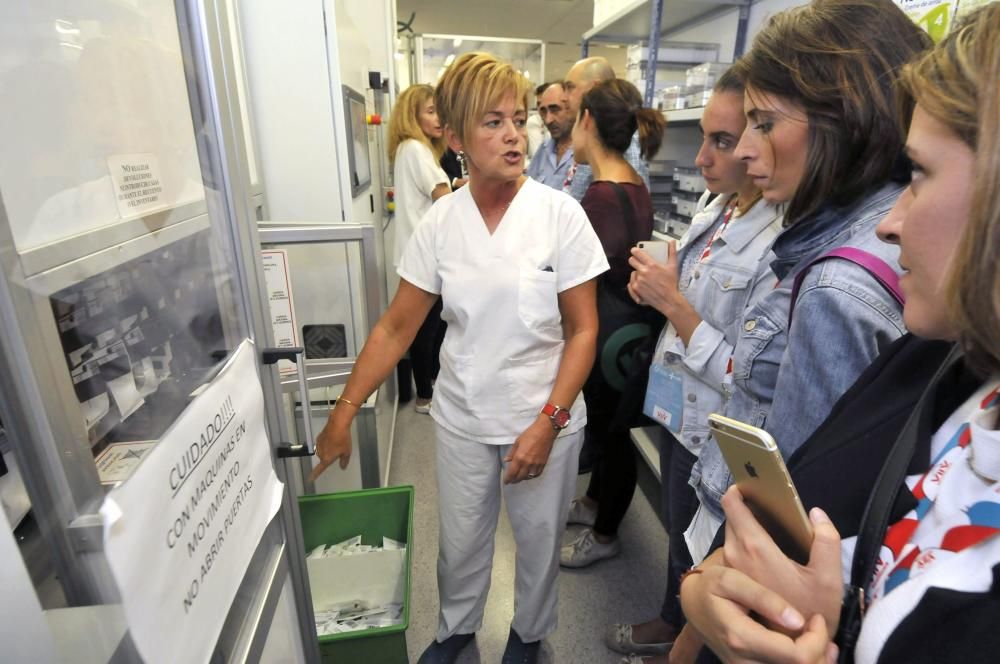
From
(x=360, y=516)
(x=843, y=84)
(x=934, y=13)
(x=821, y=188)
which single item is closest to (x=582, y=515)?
(x=360, y=516)

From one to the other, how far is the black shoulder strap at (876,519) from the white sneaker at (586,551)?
56.8 inches

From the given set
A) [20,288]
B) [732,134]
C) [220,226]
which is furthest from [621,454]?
[20,288]

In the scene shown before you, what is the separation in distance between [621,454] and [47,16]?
5.79ft

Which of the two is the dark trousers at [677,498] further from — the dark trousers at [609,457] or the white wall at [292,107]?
the white wall at [292,107]

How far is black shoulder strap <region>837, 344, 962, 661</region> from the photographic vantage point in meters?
0.54

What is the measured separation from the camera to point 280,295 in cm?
121

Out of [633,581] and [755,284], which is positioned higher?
[755,284]

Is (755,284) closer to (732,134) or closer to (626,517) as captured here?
(732,134)

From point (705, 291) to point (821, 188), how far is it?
1.26ft

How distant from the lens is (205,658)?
0.56m

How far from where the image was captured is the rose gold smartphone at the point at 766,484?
0.52m

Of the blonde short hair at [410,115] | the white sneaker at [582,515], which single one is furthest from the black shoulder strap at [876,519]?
the blonde short hair at [410,115]

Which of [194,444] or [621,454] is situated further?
[621,454]

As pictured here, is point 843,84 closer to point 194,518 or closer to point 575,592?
point 194,518
